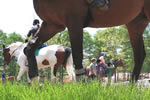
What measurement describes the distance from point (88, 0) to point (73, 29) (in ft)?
1.38

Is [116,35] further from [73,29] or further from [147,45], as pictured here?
[73,29]

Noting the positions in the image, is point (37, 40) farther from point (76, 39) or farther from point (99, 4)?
point (99, 4)

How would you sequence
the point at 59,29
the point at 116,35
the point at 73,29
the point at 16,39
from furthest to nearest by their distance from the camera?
the point at 16,39 < the point at 116,35 < the point at 59,29 < the point at 73,29

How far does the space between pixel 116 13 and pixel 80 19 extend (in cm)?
59

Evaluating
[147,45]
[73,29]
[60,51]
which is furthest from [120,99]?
[147,45]

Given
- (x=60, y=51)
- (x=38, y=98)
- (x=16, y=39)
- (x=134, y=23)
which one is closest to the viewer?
(x=38, y=98)

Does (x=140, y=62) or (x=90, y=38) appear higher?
(x=90, y=38)

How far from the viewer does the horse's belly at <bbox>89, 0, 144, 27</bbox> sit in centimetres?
310

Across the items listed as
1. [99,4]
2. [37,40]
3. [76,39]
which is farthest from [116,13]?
[37,40]

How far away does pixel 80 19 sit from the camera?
286 cm

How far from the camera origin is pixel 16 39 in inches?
1474

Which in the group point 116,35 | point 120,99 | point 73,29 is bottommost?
point 120,99

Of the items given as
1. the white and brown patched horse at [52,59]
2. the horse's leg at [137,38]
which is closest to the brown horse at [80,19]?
the horse's leg at [137,38]

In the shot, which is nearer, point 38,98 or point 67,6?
point 38,98
